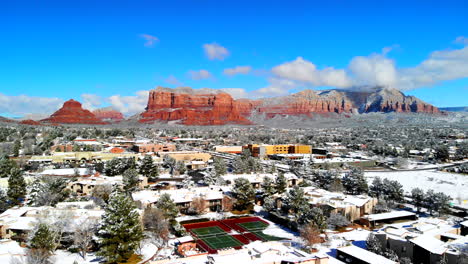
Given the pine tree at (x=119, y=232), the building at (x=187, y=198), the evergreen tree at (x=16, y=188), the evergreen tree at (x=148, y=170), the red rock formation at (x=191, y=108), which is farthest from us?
the red rock formation at (x=191, y=108)

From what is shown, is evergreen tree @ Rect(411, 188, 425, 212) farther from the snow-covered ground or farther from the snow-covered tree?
the snow-covered tree

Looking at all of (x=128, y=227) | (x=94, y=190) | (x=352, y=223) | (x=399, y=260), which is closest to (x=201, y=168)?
(x=94, y=190)

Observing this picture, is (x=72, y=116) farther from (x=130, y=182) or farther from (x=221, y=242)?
(x=221, y=242)

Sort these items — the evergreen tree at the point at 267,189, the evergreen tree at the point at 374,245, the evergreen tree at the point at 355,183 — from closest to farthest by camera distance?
the evergreen tree at the point at 374,245
the evergreen tree at the point at 267,189
the evergreen tree at the point at 355,183


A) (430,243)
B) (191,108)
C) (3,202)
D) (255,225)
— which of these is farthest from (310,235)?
(191,108)

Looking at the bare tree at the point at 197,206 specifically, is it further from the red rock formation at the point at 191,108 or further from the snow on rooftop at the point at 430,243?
the red rock formation at the point at 191,108

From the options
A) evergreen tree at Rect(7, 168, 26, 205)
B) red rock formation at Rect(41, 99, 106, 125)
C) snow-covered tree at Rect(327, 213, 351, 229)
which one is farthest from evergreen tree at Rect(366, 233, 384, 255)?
red rock formation at Rect(41, 99, 106, 125)

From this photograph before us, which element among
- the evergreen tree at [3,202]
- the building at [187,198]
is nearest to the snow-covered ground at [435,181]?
the building at [187,198]
